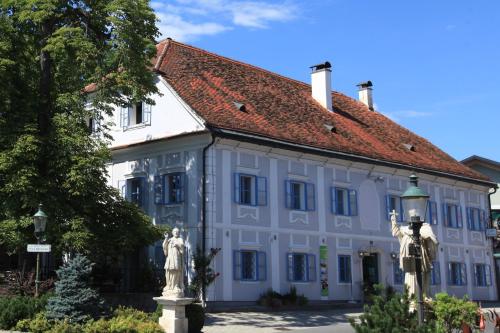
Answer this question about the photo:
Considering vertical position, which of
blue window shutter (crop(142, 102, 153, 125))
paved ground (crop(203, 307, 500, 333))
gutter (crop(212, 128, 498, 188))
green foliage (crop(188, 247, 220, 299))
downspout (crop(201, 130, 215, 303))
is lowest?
paved ground (crop(203, 307, 500, 333))

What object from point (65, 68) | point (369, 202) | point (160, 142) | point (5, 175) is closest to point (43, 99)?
point (65, 68)

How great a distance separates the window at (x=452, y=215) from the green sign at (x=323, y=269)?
31.2 ft

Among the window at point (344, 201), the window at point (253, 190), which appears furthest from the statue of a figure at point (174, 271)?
the window at point (344, 201)

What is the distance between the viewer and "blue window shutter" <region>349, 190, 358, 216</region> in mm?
→ 29578

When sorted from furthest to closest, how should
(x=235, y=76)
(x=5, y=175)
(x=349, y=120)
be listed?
1. (x=349, y=120)
2. (x=235, y=76)
3. (x=5, y=175)

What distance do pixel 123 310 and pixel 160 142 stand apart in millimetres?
8922

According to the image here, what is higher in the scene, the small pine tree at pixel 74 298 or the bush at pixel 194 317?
the small pine tree at pixel 74 298

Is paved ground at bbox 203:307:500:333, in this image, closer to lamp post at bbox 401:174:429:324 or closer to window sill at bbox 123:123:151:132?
lamp post at bbox 401:174:429:324

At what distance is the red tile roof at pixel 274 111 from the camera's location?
85.1ft

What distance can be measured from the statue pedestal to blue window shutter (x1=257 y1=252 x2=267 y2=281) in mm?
8437

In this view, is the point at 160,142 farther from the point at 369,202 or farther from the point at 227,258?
the point at 369,202

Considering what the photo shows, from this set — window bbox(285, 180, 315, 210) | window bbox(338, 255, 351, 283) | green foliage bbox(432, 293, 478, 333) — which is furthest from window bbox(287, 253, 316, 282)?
green foliage bbox(432, 293, 478, 333)

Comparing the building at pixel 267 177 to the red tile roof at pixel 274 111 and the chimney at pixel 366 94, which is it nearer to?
the red tile roof at pixel 274 111

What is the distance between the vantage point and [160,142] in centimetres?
2592
